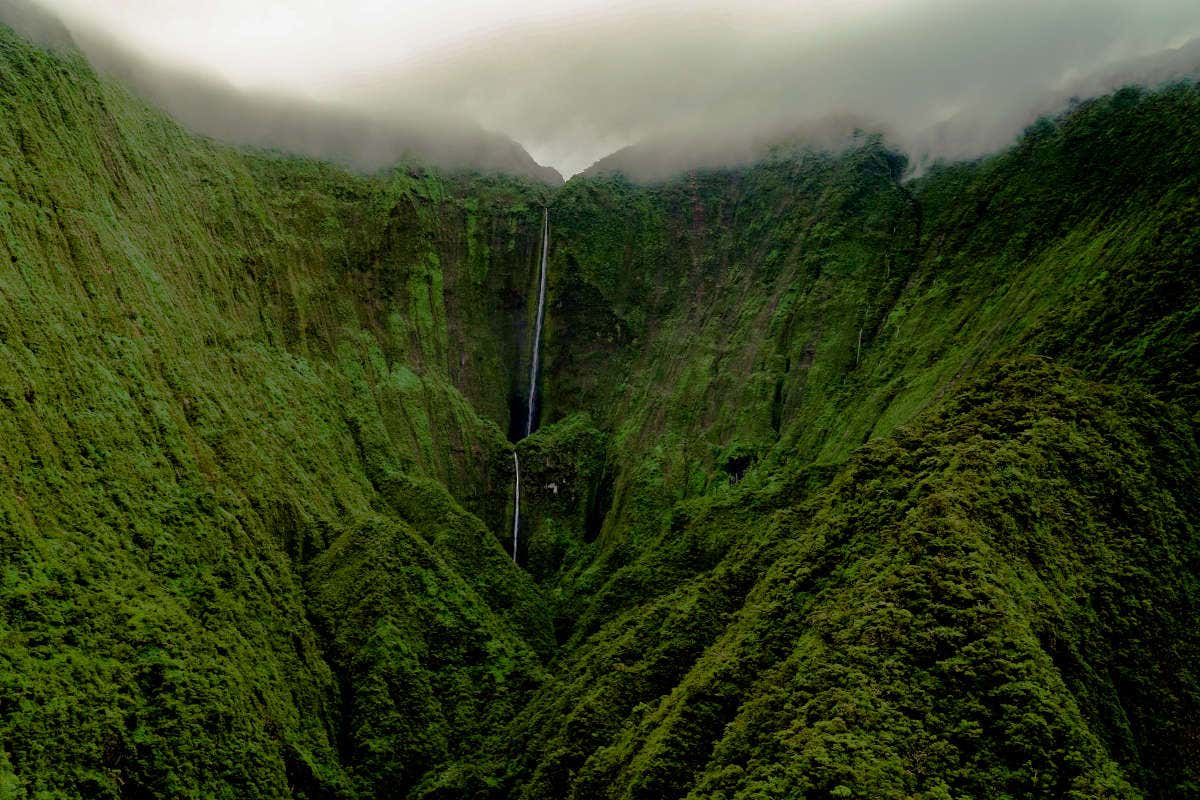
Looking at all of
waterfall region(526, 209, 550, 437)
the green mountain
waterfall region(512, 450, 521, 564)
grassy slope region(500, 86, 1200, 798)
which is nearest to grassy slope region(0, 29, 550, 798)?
the green mountain

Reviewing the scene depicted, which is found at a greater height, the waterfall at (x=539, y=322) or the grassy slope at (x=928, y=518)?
the waterfall at (x=539, y=322)

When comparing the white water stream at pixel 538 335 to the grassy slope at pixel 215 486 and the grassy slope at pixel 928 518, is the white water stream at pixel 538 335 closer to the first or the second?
the grassy slope at pixel 215 486

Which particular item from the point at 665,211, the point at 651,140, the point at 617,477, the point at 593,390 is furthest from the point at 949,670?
the point at 651,140

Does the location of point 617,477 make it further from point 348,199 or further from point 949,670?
point 949,670

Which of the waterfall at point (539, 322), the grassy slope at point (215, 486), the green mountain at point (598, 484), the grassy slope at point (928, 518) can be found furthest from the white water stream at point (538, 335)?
the grassy slope at point (928, 518)

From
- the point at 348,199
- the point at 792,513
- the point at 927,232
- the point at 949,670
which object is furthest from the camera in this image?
the point at 348,199

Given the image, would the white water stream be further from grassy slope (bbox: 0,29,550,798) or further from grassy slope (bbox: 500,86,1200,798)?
grassy slope (bbox: 500,86,1200,798)
